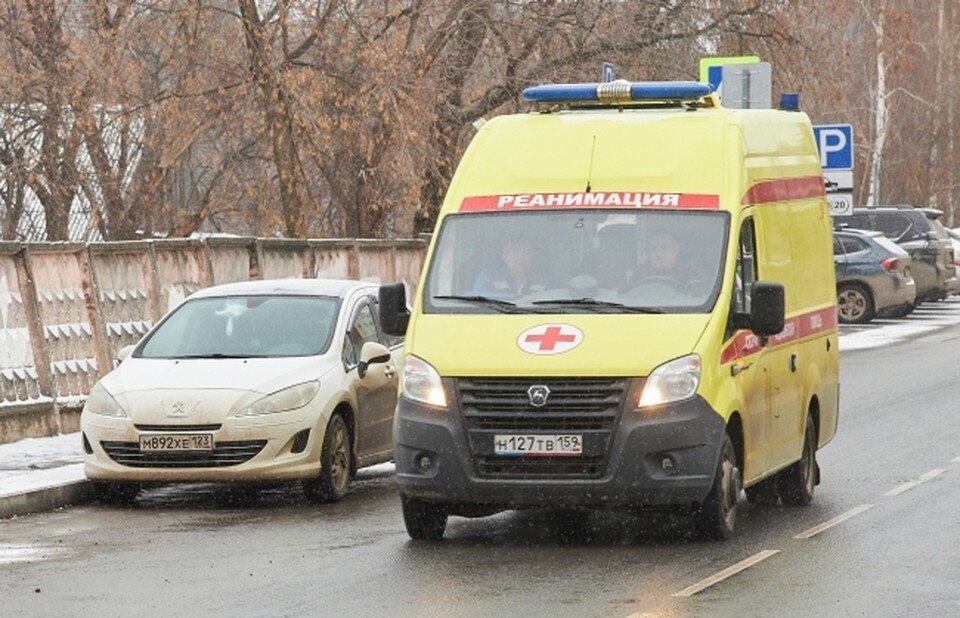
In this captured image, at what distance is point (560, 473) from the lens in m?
11.4

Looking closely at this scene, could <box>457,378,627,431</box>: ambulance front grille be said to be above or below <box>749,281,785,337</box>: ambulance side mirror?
below

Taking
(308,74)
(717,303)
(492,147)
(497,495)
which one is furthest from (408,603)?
(308,74)

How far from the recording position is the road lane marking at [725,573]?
10039mm

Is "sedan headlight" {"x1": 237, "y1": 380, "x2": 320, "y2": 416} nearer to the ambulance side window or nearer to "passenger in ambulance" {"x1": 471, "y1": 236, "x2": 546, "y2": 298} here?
"passenger in ambulance" {"x1": 471, "y1": 236, "x2": 546, "y2": 298}

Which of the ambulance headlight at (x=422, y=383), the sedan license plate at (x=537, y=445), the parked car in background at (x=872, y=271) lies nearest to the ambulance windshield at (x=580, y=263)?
the ambulance headlight at (x=422, y=383)

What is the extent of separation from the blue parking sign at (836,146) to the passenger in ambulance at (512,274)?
713 inches

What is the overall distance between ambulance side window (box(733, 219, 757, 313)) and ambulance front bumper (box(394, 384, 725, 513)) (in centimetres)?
105

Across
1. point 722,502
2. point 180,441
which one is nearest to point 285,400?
point 180,441

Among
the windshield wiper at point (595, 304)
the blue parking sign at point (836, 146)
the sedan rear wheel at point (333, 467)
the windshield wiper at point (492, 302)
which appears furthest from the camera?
the blue parking sign at point (836, 146)

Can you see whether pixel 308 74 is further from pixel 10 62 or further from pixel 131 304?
pixel 131 304

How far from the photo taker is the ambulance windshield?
39.2 ft

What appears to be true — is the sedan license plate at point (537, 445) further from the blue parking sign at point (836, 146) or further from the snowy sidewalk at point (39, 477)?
the blue parking sign at point (836, 146)

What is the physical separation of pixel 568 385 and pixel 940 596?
93.5 inches

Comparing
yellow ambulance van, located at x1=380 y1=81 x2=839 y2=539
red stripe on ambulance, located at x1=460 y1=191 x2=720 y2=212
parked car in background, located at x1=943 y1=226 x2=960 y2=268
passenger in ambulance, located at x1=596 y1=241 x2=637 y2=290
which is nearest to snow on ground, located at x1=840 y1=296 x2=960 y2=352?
parked car in background, located at x1=943 y1=226 x2=960 y2=268
